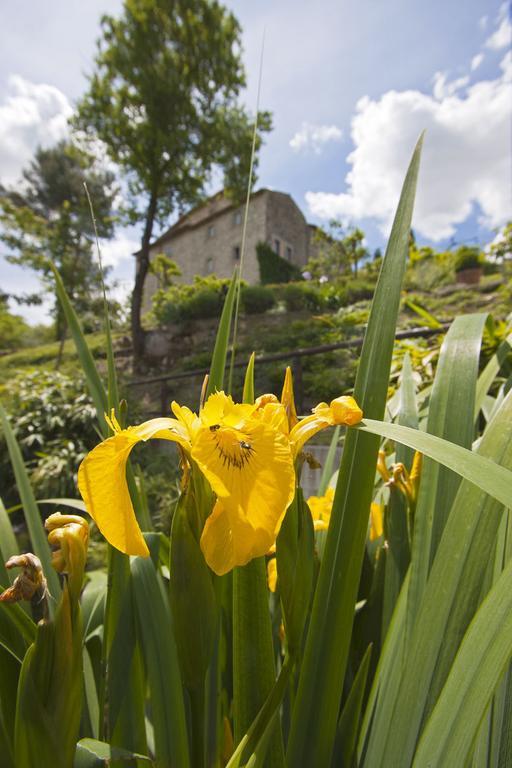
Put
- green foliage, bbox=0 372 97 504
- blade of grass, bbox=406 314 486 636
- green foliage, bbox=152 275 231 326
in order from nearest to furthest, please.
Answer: blade of grass, bbox=406 314 486 636
green foliage, bbox=0 372 97 504
green foliage, bbox=152 275 231 326

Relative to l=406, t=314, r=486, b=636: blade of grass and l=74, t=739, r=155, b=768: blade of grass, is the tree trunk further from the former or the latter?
l=74, t=739, r=155, b=768: blade of grass

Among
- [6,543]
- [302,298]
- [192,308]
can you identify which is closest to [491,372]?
[6,543]

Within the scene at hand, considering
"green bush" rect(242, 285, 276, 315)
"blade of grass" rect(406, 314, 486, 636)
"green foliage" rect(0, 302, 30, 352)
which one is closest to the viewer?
"blade of grass" rect(406, 314, 486, 636)

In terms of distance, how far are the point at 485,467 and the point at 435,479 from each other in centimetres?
27

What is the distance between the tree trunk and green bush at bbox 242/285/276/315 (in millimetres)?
2839

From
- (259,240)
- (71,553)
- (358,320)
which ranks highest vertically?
(259,240)

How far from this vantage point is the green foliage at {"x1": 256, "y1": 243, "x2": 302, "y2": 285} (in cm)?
1728

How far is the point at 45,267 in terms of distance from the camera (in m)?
13.6

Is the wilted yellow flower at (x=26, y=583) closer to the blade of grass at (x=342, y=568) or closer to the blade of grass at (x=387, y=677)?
the blade of grass at (x=342, y=568)

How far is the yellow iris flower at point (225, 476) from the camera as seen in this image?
0.30 metres

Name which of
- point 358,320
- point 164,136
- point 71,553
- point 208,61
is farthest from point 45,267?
point 71,553

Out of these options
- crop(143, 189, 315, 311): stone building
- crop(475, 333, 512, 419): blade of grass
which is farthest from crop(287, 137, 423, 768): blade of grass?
crop(143, 189, 315, 311): stone building

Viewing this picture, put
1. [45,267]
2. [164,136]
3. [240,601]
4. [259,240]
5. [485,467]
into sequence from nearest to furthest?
[485,467]
[240,601]
[164,136]
[45,267]
[259,240]

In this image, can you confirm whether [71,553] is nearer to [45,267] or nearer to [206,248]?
[45,267]
